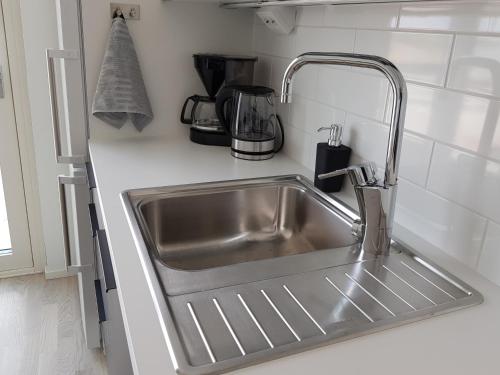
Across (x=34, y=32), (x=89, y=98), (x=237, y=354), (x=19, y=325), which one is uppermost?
(x=34, y=32)

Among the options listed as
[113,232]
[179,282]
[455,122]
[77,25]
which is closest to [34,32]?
[77,25]

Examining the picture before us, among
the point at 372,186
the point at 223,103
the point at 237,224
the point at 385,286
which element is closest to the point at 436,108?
the point at 372,186

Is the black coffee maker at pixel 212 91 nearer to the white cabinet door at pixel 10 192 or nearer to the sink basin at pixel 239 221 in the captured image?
the sink basin at pixel 239 221

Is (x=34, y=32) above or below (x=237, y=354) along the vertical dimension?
above

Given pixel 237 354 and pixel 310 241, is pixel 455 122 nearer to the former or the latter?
pixel 310 241

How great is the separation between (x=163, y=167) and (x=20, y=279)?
1.59 m

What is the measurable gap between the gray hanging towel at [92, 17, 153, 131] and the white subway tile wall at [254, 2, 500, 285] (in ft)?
2.13

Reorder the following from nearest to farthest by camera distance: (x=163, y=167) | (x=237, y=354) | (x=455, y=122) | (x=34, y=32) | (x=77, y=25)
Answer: (x=237, y=354) < (x=455, y=122) < (x=163, y=167) < (x=77, y=25) < (x=34, y=32)

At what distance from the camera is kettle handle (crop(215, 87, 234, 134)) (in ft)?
4.84

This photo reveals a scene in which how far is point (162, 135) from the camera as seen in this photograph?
5.61 ft

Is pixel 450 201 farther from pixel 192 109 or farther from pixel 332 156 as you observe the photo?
pixel 192 109

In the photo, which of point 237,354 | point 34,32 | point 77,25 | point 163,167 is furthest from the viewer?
point 34,32

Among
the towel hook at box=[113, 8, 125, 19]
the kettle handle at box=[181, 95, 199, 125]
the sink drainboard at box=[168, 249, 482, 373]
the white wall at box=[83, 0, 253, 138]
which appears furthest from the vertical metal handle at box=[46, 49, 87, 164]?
the sink drainboard at box=[168, 249, 482, 373]

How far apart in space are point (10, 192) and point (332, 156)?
189cm
